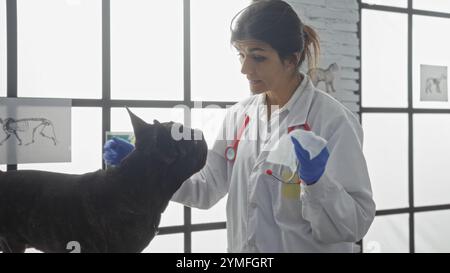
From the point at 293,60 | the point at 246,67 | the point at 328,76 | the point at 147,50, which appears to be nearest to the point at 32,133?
the point at 147,50

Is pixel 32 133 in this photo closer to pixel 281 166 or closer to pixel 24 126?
pixel 24 126

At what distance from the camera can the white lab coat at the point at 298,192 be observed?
73 cm

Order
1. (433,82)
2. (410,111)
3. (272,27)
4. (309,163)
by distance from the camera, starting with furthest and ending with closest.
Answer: (410,111), (433,82), (272,27), (309,163)

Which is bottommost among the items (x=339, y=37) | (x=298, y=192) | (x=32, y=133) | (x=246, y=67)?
(x=298, y=192)

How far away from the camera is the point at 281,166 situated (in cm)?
78

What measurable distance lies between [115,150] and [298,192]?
0.36 meters

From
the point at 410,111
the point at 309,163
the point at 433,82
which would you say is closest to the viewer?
the point at 309,163

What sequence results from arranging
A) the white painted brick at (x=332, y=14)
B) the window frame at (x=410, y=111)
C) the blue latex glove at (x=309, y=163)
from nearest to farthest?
the blue latex glove at (x=309, y=163) < the white painted brick at (x=332, y=14) < the window frame at (x=410, y=111)

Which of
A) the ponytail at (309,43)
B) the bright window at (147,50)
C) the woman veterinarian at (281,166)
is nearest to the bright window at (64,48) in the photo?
the bright window at (147,50)

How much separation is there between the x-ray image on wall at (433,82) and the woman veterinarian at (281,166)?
0.57 m

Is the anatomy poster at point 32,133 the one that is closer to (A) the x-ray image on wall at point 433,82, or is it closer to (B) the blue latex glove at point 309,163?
(B) the blue latex glove at point 309,163

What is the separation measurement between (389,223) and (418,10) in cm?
77

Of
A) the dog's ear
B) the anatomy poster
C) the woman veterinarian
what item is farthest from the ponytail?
the anatomy poster
